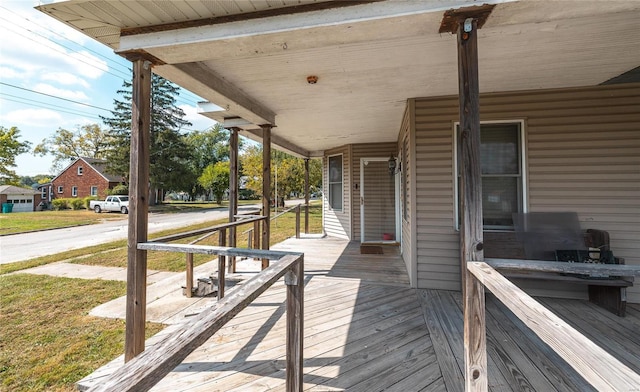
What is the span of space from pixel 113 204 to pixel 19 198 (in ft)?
50.1

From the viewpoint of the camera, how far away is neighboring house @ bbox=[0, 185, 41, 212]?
24.5 meters

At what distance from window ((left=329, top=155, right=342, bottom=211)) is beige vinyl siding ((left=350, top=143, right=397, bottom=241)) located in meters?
0.74

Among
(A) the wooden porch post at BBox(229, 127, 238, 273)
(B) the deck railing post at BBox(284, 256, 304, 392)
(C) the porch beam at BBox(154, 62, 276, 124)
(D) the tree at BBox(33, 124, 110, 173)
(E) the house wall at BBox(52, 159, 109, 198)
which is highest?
(D) the tree at BBox(33, 124, 110, 173)

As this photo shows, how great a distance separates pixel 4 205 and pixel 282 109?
3062 cm

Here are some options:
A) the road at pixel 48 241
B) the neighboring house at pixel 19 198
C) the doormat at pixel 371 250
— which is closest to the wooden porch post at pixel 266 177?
the doormat at pixel 371 250

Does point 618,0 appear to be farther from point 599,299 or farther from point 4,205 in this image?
point 4,205

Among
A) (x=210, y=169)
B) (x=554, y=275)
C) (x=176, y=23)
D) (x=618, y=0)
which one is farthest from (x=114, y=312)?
(x=210, y=169)

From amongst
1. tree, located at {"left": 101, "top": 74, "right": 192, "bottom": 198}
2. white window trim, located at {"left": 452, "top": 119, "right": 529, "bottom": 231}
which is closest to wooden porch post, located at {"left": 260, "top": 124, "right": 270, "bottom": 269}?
white window trim, located at {"left": 452, "top": 119, "right": 529, "bottom": 231}

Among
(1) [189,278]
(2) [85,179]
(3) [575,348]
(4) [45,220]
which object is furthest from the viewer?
(2) [85,179]

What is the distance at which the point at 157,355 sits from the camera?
729 mm

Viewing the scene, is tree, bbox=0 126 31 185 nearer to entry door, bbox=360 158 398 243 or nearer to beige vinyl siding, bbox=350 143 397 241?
beige vinyl siding, bbox=350 143 397 241

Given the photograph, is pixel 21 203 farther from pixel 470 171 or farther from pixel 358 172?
pixel 470 171

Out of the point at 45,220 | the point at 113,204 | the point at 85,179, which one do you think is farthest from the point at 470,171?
the point at 85,179

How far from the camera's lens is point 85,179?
26531 mm
